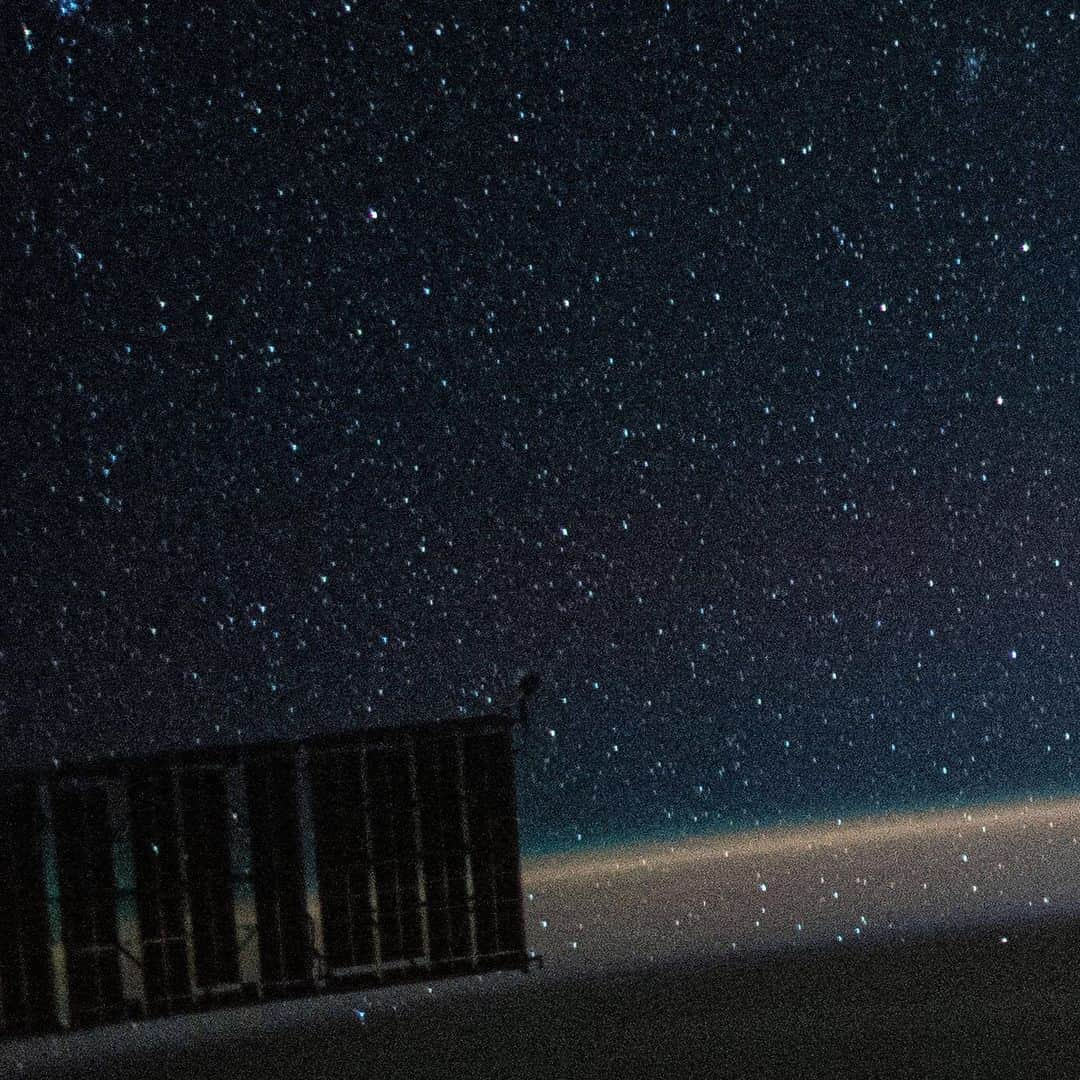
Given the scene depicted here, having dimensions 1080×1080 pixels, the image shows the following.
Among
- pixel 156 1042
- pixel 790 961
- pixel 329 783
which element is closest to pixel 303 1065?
pixel 156 1042

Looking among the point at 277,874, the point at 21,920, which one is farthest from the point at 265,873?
the point at 21,920

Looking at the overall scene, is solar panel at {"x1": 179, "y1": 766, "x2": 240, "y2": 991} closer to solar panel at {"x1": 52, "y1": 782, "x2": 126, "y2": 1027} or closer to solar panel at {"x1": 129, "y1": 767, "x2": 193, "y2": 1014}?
solar panel at {"x1": 129, "y1": 767, "x2": 193, "y2": 1014}

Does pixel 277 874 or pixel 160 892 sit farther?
pixel 277 874

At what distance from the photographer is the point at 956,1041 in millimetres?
7582

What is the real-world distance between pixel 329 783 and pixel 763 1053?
10.6 ft

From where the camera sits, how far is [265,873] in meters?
6.55

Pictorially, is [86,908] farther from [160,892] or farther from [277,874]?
[277,874]

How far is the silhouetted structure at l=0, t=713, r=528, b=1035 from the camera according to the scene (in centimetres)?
632

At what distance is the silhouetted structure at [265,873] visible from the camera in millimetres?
6316

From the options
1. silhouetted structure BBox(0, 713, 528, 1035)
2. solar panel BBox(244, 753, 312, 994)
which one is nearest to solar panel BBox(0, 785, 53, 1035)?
silhouetted structure BBox(0, 713, 528, 1035)

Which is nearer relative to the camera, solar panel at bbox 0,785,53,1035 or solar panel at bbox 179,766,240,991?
solar panel at bbox 0,785,53,1035

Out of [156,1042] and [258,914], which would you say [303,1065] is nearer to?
[156,1042]

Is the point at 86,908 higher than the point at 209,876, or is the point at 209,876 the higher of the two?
the point at 209,876

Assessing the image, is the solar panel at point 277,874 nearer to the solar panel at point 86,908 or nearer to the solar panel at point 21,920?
the solar panel at point 86,908
